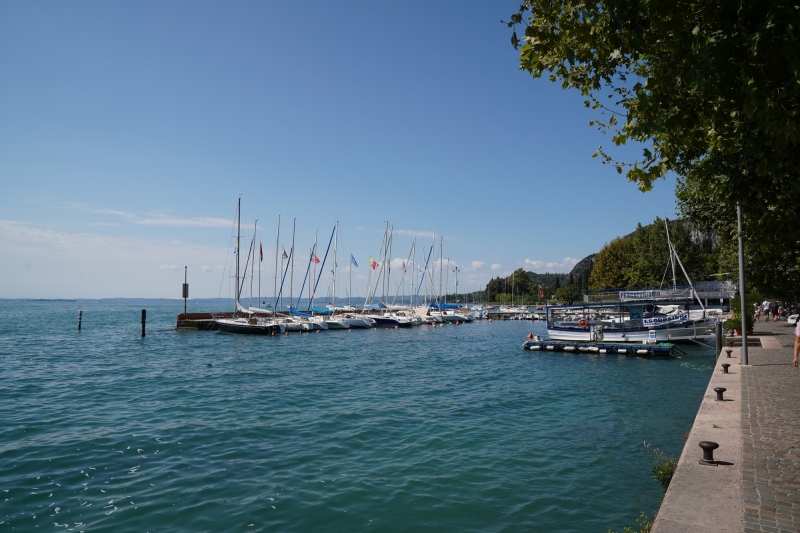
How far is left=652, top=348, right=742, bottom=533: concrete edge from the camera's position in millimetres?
5828

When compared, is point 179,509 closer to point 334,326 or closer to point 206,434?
point 206,434

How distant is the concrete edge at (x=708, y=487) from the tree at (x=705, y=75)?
3.44m

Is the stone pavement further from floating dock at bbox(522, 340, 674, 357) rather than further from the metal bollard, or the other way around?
floating dock at bbox(522, 340, 674, 357)

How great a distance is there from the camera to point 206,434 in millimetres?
A: 14375

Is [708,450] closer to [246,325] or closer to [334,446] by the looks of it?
[334,446]

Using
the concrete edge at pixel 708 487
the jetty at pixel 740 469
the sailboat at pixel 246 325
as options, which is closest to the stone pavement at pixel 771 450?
the jetty at pixel 740 469

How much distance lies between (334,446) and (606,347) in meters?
28.2

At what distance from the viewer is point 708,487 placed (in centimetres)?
688

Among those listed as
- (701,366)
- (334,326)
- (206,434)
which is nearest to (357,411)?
(206,434)

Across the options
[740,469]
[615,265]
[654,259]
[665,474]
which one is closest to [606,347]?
[665,474]

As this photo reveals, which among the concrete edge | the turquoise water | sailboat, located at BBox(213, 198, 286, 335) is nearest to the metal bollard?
the concrete edge

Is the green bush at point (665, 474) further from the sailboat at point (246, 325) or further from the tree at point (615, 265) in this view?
the tree at point (615, 265)

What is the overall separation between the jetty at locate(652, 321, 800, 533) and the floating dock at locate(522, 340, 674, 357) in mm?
20853

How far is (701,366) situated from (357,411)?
71.2 ft
